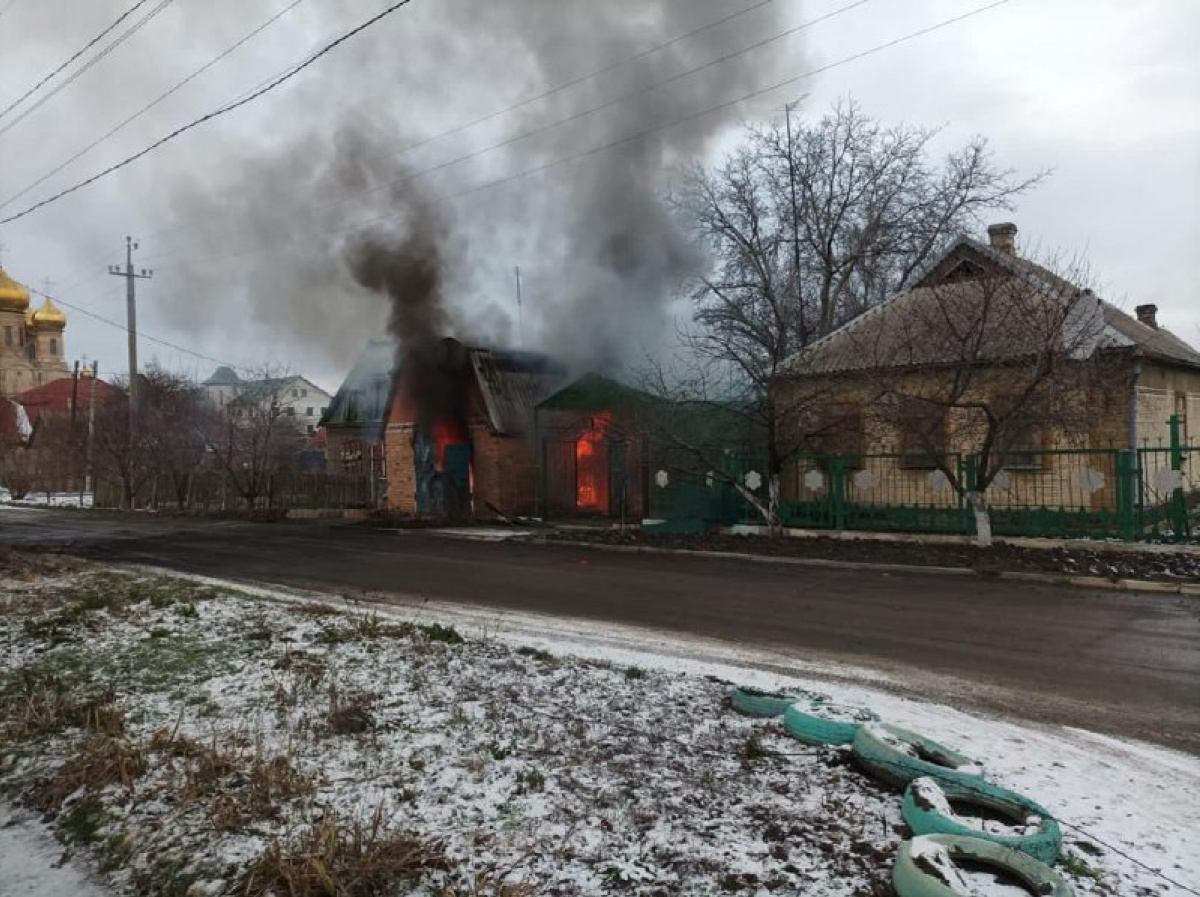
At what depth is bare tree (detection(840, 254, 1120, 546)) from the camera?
11.8 meters

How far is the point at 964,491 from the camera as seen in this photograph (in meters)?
12.8

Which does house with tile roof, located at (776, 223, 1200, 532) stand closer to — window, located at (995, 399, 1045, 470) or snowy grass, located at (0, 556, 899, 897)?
window, located at (995, 399, 1045, 470)

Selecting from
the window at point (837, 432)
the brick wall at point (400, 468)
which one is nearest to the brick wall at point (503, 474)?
the brick wall at point (400, 468)

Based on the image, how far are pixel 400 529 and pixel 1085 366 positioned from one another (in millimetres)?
14328

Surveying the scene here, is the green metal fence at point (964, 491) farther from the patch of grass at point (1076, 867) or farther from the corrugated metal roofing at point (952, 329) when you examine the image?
the patch of grass at point (1076, 867)

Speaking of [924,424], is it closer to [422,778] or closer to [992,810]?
[992,810]

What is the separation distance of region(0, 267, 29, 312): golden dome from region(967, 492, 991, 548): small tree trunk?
268 ft

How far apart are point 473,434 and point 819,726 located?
59.2 ft

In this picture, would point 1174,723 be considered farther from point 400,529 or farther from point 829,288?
point 829,288

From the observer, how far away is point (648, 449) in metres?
17.3

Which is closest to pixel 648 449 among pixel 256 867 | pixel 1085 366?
pixel 1085 366

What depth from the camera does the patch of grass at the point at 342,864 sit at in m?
2.83

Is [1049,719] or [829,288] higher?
[829,288]

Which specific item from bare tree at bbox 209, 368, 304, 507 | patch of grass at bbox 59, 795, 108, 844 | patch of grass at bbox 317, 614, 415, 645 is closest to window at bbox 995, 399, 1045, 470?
patch of grass at bbox 317, 614, 415, 645
